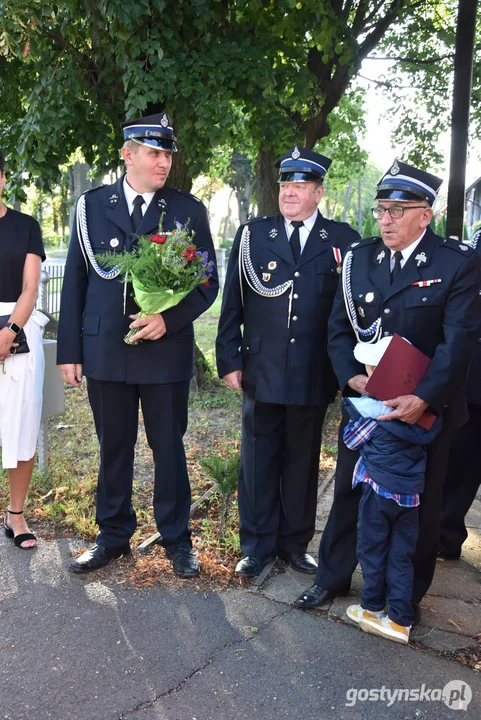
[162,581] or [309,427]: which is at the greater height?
[309,427]

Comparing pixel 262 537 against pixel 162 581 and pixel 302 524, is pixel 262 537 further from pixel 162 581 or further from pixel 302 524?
pixel 162 581

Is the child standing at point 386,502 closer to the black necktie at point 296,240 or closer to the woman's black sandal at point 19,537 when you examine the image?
the black necktie at point 296,240

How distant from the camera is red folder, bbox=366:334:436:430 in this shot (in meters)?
3.10

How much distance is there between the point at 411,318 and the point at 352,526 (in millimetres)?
1064

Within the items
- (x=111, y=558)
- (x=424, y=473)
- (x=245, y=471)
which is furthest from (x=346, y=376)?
(x=111, y=558)

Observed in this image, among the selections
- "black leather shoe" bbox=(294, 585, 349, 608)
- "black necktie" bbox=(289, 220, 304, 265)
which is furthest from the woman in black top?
"black leather shoe" bbox=(294, 585, 349, 608)

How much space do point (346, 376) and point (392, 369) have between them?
1.11ft

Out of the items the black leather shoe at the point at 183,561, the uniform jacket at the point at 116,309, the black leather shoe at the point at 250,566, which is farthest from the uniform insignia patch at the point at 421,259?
the black leather shoe at the point at 183,561

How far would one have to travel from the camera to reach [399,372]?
3121 millimetres

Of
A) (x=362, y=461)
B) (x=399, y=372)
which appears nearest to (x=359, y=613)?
(x=362, y=461)

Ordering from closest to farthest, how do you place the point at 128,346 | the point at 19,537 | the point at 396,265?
1. the point at 396,265
2. the point at 128,346
3. the point at 19,537

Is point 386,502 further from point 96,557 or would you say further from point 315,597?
point 96,557

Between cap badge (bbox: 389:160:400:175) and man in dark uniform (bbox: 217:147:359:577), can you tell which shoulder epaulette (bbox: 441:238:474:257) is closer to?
cap badge (bbox: 389:160:400:175)

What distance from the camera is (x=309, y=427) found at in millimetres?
3932
